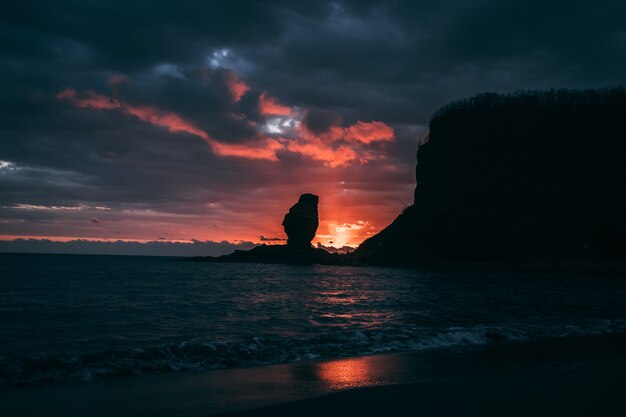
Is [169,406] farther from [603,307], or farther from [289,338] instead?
[603,307]

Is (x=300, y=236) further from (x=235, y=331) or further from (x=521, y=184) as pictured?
(x=235, y=331)

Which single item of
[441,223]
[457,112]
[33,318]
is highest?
[457,112]

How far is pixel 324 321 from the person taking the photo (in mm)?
19188

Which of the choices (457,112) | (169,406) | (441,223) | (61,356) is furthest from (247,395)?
(457,112)

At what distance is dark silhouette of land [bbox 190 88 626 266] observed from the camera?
353 ft

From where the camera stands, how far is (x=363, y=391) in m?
7.93

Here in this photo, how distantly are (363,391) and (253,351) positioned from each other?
214 inches

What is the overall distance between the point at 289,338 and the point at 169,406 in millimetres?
7644

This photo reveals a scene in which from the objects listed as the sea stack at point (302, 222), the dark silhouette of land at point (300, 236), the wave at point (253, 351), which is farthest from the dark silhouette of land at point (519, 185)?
the wave at point (253, 351)

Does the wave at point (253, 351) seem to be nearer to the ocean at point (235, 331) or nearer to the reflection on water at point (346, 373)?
the ocean at point (235, 331)

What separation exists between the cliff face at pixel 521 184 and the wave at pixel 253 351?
315 ft

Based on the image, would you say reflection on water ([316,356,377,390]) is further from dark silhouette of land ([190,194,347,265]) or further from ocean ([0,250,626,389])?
dark silhouette of land ([190,194,347,265])

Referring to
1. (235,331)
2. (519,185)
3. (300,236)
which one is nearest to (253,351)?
(235,331)

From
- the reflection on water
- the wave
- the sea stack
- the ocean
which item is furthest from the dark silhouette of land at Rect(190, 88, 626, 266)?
the reflection on water
